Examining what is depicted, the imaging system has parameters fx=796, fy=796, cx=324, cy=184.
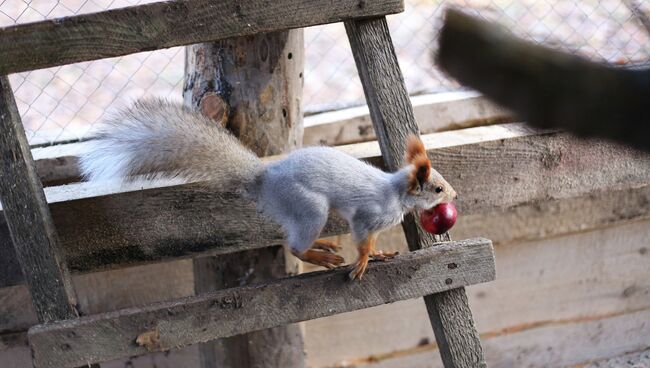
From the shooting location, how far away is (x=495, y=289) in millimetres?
2752

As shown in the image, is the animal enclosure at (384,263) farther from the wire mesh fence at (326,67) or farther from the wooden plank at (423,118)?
the wire mesh fence at (326,67)

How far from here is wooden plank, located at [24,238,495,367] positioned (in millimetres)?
1543

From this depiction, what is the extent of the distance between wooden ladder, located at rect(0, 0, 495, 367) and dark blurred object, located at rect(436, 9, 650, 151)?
138mm

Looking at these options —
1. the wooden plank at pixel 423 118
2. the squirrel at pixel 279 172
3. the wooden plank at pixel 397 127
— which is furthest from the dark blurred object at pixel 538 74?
the wooden plank at pixel 423 118

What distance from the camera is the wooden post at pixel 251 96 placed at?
6.65 feet

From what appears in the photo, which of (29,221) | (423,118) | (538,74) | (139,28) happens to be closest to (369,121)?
(423,118)

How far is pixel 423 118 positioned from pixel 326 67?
561 millimetres

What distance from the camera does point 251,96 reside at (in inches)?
80.8

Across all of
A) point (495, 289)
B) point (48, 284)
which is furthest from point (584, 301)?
point (48, 284)

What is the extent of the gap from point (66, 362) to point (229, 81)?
0.83 meters

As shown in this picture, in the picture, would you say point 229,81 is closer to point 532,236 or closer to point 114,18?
point 114,18

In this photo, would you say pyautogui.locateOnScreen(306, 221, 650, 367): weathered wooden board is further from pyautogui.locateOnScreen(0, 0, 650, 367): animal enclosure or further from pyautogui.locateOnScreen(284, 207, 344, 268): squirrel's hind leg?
pyautogui.locateOnScreen(284, 207, 344, 268): squirrel's hind leg

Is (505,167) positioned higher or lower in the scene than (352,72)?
lower

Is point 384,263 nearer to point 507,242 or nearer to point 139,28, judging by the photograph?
point 139,28
